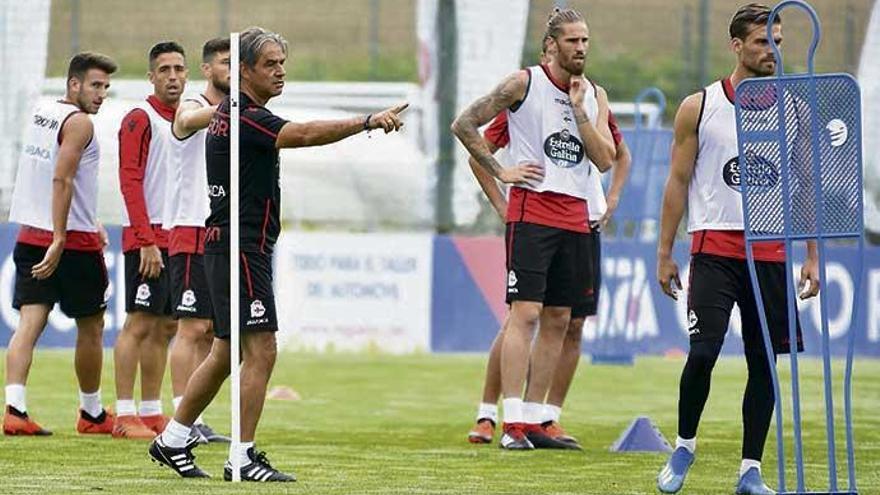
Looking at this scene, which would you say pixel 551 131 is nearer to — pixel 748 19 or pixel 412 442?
pixel 412 442

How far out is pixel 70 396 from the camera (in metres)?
14.3

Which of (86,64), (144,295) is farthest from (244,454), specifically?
(86,64)

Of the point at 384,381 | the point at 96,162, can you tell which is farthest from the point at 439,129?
the point at 96,162

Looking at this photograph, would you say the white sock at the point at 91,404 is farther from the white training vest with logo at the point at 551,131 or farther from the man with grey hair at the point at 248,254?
the white training vest with logo at the point at 551,131

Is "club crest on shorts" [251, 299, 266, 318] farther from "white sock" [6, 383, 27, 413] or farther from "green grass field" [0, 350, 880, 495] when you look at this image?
"white sock" [6, 383, 27, 413]

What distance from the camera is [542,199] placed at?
11.0 meters

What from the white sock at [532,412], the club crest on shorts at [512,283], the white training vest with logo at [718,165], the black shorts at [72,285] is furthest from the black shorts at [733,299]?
the black shorts at [72,285]

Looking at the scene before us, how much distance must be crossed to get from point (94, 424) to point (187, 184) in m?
1.58

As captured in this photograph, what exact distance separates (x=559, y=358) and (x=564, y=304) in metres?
0.45

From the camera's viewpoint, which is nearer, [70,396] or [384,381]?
[70,396]

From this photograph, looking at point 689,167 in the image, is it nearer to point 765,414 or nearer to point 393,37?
point 765,414

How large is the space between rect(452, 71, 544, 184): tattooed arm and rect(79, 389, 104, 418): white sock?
2.59m

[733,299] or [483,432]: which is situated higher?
[733,299]

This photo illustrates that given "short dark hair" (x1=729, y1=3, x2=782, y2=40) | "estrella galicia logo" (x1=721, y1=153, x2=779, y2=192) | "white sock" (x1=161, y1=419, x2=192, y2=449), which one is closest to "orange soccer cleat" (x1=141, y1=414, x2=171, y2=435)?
"white sock" (x1=161, y1=419, x2=192, y2=449)
